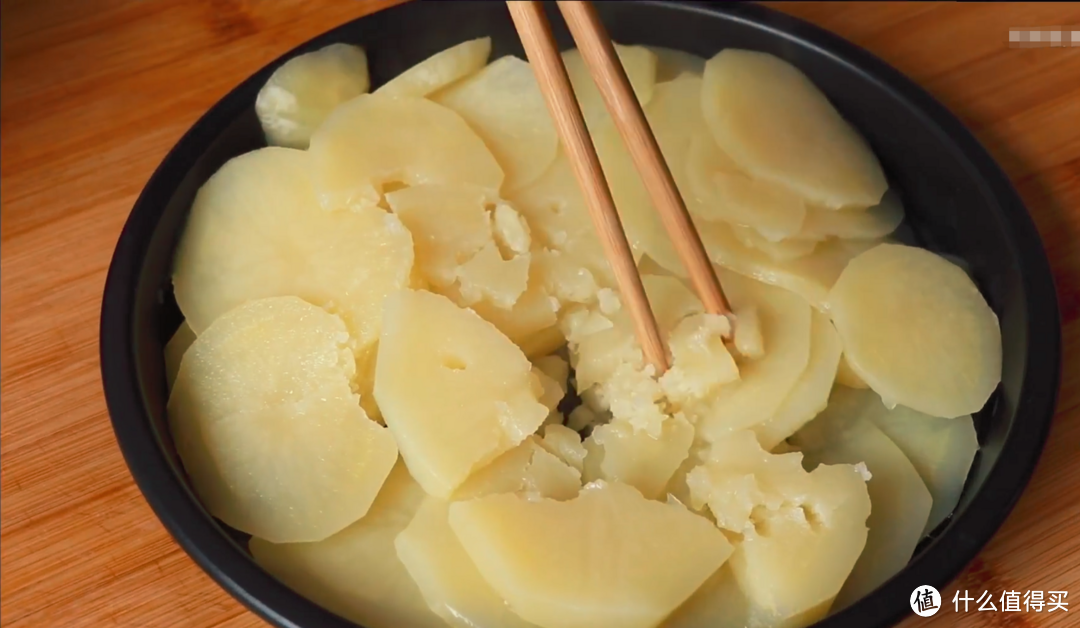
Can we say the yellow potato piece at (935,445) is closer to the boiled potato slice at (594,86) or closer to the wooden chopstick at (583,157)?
the wooden chopstick at (583,157)

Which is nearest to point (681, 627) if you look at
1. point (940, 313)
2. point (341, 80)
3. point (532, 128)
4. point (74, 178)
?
point (940, 313)

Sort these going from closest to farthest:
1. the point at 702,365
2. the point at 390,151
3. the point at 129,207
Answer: the point at 702,365 → the point at 390,151 → the point at 129,207

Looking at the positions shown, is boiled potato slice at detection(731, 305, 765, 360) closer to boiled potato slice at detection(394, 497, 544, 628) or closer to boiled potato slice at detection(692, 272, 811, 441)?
boiled potato slice at detection(692, 272, 811, 441)

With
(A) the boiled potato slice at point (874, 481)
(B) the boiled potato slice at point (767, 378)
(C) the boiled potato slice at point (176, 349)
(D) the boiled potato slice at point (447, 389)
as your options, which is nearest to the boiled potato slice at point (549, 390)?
(D) the boiled potato slice at point (447, 389)

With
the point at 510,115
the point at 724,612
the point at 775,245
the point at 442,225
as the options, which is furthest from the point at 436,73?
the point at 724,612

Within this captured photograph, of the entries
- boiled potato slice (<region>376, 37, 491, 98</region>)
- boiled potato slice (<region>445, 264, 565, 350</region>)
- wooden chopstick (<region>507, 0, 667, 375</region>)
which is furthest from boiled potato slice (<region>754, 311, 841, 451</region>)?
boiled potato slice (<region>376, 37, 491, 98</region>)

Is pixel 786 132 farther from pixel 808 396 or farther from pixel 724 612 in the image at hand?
pixel 724 612
